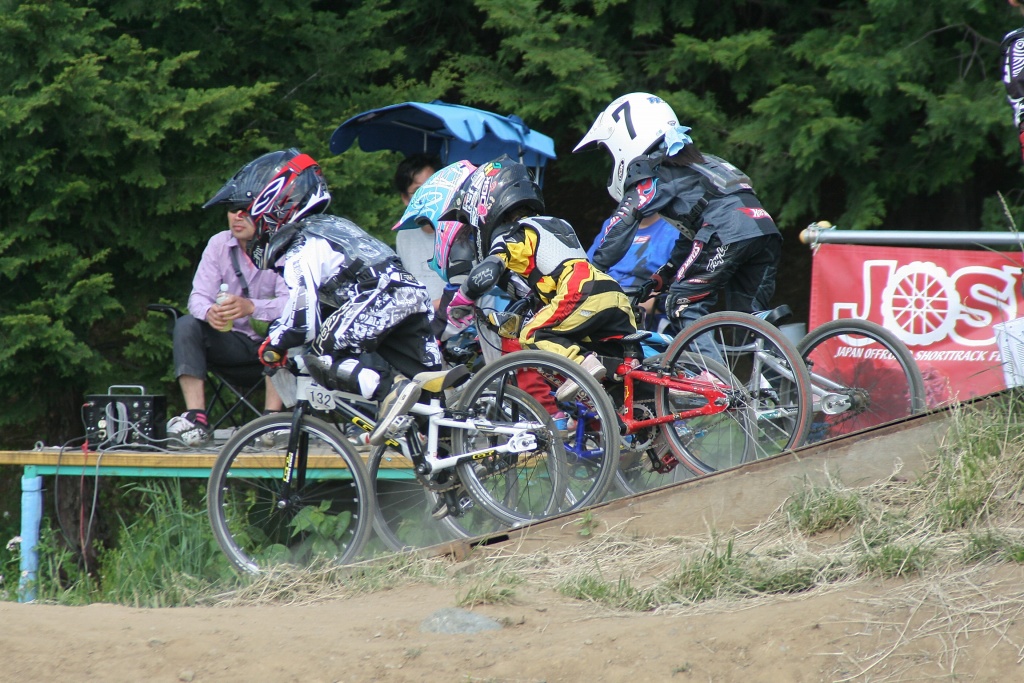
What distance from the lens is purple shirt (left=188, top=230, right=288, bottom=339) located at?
6.77 metres

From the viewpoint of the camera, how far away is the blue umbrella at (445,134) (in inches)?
284

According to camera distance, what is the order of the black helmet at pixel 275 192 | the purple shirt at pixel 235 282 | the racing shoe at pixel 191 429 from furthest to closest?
the purple shirt at pixel 235 282 → the racing shoe at pixel 191 429 → the black helmet at pixel 275 192

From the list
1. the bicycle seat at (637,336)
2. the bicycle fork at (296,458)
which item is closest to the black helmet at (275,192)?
the bicycle fork at (296,458)

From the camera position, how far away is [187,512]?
6191mm

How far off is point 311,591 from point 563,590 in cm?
121

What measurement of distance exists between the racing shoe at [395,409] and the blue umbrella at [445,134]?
8.21ft

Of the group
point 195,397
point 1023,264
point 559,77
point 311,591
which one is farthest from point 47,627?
point 559,77

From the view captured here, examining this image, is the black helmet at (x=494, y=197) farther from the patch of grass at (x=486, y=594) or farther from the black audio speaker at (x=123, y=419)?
the black audio speaker at (x=123, y=419)

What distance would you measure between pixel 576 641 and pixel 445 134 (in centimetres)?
464

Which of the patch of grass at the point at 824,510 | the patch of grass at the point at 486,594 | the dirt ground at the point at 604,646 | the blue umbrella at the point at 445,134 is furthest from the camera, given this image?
the blue umbrella at the point at 445,134

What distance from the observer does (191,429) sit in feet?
21.3

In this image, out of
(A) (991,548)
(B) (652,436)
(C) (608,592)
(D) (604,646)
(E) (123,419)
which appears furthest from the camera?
(E) (123,419)

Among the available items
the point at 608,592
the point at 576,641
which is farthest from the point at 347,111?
the point at 576,641

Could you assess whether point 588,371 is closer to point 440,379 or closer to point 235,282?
point 440,379
